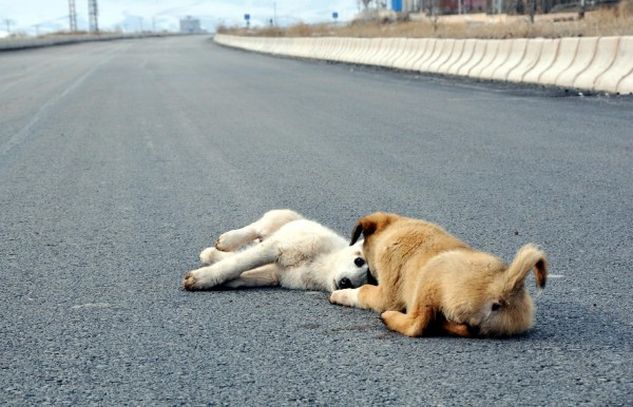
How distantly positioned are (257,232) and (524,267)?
2.20m

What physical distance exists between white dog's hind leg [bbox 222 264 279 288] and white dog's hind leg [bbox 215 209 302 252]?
18.8 inches

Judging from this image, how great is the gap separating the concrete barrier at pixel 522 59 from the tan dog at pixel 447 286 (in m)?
12.9

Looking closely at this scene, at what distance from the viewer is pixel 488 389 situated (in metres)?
3.98

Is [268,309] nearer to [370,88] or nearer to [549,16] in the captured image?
[370,88]

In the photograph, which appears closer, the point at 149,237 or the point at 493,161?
the point at 149,237

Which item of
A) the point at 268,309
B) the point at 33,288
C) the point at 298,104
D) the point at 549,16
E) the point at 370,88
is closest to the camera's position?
the point at 268,309

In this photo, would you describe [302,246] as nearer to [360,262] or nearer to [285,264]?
[285,264]

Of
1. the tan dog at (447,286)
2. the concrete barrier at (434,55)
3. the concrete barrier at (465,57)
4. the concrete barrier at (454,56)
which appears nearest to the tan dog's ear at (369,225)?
the tan dog at (447,286)

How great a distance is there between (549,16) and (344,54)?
46.9 ft

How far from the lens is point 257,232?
6.21 m

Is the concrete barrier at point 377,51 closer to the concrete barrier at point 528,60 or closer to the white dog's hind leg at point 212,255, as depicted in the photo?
the concrete barrier at point 528,60

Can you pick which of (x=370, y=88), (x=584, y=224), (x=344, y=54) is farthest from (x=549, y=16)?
(x=584, y=224)

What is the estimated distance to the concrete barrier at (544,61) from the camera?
764 inches

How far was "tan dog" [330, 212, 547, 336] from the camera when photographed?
4.45 metres
